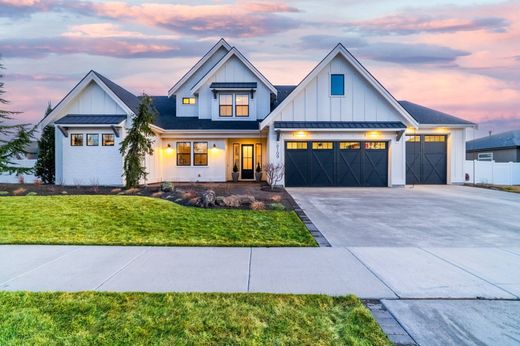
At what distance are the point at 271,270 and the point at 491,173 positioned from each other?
2222 cm

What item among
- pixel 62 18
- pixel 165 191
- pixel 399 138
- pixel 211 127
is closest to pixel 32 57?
pixel 62 18

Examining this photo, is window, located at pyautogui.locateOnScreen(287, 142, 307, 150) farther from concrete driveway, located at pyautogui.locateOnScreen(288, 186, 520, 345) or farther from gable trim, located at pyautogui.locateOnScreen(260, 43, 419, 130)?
concrete driveway, located at pyautogui.locateOnScreen(288, 186, 520, 345)

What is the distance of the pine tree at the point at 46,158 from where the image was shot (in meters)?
17.3

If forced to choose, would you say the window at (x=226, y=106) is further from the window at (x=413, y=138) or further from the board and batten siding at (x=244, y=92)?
the window at (x=413, y=138)

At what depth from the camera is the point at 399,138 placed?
16.6m

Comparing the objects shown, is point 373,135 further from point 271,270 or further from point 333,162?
point 271,270

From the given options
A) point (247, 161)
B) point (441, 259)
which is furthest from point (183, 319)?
point (247, 161)

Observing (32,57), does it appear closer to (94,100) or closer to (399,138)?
(94,100)

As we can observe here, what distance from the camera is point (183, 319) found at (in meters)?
3.00

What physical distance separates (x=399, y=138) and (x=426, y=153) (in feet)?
10.4

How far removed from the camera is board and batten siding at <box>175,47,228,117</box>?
66.6 feet

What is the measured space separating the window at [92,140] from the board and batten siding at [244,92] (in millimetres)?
6503

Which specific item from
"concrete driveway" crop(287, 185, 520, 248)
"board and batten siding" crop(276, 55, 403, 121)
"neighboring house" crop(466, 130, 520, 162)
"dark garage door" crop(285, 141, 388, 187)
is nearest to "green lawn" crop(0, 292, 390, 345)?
"concrete driveway" crop(287, 185, 520, 248)

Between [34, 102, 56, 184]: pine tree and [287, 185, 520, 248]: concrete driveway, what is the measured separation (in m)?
14.9
